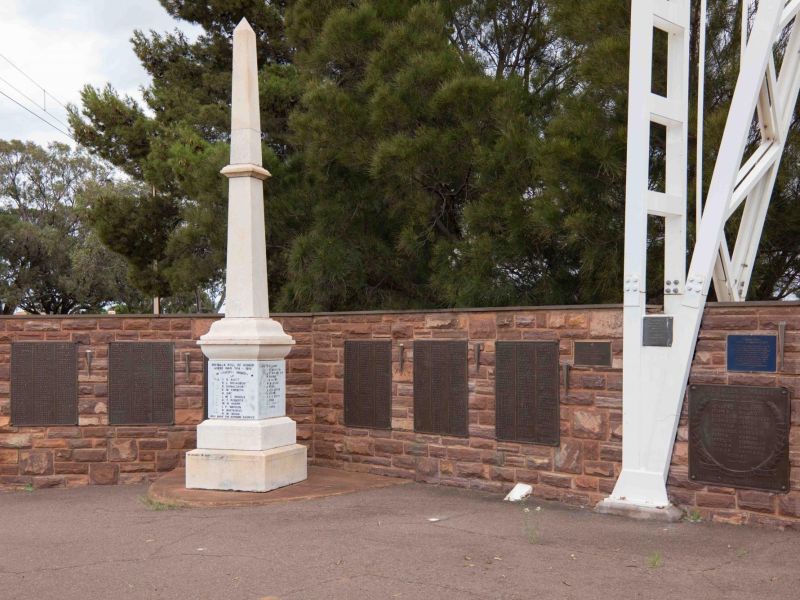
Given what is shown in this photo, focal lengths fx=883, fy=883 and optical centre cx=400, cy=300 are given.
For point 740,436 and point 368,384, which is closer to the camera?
point 740,436

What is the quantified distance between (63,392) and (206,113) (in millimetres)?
8478

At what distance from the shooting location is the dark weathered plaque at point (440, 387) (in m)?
8.90

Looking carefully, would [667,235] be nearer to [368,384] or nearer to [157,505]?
[368,384]

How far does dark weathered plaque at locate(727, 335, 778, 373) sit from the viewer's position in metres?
6.90

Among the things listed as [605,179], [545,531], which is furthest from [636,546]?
[605,179]

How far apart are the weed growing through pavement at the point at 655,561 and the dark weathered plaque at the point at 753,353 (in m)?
1.86

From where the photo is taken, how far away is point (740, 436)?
7008mm

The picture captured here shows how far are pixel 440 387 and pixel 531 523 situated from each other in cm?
223

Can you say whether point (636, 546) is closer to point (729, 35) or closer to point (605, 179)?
point (605, 179)

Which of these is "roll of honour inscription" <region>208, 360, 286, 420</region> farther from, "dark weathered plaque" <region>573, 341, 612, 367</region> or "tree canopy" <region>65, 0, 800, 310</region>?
"tree canopy" <region>65, 0, 800, 310</region>

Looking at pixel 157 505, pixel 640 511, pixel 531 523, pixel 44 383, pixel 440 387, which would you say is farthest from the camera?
pixel 44 383

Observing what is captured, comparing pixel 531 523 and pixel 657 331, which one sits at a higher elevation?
pixel 657 331

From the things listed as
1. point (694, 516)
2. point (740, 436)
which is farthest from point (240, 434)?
point (740, 436)

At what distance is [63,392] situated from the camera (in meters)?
10.1
